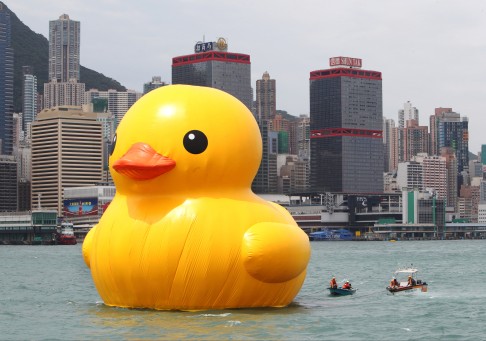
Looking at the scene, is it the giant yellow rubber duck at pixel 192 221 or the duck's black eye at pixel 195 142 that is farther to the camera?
the duck's black eye at pixel 195 142

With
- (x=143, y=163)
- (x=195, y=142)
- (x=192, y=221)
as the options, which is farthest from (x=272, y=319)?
(x=143, y=163)

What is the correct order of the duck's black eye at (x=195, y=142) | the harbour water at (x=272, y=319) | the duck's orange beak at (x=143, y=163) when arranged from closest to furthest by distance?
1. the harbour water at (x=272, y=319)
2. the duck's orange beak at (x=143, y=163)
3. the duck's black eye at (x=195, y=142)

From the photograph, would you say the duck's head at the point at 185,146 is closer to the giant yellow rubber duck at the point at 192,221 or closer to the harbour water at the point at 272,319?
the giant yellow rubber duck at the point at 192,221

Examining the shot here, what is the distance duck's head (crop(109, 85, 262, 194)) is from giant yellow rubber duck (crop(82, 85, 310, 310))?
0.09ft

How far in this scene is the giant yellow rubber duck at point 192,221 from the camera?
3161 cm

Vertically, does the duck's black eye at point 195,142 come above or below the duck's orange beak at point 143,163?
above

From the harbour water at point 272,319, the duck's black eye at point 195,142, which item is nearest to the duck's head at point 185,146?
the duck's black eye at point 195,142

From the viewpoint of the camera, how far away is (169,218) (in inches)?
1262

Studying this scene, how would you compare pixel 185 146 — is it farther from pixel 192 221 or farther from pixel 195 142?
pixel 192 221

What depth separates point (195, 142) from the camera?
106ft

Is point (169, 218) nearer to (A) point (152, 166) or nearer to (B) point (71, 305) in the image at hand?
(A) point (152, 166)

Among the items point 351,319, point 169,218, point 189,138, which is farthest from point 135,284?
point 351,319

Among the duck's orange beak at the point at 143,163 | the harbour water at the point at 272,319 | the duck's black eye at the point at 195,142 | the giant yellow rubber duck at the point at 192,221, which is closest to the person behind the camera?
the harbour water at the point at 272,319

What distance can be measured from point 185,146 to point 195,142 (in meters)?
0.31
